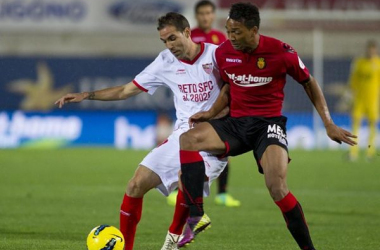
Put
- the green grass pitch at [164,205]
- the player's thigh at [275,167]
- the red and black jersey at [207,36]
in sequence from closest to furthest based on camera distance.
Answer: the player's thigh at [275,167] < the green grass pitch at [164,205] < the red and black jersey at [207,36]

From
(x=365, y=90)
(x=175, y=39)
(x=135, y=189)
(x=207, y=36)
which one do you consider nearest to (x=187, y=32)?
(x=175, y=39)

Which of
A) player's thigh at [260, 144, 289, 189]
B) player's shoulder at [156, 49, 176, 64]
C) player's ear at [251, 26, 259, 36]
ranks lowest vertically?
player's thigh at [260, 144, 289, 189]

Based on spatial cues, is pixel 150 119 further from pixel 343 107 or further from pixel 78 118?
pixel 343 107

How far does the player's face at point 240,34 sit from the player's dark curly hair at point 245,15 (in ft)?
0.09

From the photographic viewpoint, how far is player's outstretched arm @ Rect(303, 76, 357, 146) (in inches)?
269

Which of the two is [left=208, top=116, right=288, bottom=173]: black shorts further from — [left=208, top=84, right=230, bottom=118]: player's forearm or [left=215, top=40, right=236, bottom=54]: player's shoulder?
[left=215, top=40, right=236, bottom=54]: player's shoulder

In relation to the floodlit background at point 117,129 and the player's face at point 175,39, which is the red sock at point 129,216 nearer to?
the floodlit background at point 117,129

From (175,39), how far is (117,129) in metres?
15.2

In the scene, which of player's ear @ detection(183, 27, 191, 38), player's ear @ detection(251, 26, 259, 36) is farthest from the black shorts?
player's ear @ detection(183, 27, 191, 38)

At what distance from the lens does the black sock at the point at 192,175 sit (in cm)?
703

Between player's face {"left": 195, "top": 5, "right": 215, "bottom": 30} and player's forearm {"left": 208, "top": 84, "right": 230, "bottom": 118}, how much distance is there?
3.89m

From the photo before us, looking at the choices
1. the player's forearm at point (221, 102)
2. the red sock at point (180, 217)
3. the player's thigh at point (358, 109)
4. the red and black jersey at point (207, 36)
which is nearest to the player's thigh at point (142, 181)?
the red sock at point (180, 217)

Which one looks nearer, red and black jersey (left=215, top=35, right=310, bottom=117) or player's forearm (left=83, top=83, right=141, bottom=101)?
red and black jersey (left=215, top=35, right=310, bottom=117)

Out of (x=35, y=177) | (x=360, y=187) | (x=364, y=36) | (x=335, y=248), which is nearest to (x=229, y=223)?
(x=335, y=248)
